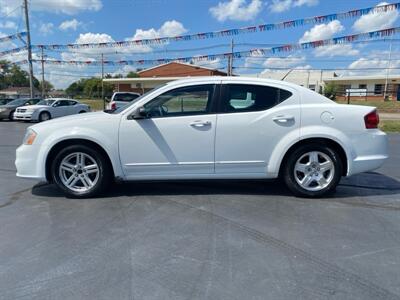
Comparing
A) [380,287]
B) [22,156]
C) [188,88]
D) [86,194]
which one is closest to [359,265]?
[380,287]

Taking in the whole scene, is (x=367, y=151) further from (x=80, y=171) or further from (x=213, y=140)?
(x=80, y=171)

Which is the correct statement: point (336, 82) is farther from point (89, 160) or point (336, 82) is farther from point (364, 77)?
point (89, 160)

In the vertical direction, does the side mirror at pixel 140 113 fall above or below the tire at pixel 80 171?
above

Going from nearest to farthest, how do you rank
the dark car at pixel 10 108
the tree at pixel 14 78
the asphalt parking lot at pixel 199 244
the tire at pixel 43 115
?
the asphalt parking lot at pixel 199 244, the tire at pixel 43 115, the dark car at pixel 10 108, the tree at pixel 14 78

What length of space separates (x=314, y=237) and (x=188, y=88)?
2515mm

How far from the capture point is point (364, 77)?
50.4m

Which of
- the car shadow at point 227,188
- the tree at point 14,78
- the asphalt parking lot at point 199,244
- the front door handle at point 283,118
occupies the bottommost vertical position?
the asphalt parking lot at point 199,244

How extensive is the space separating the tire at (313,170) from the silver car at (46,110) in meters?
17.1

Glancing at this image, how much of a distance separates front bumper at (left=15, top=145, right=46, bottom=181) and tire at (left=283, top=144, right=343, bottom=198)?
10.9 ft

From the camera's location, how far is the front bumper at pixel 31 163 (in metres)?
4.55

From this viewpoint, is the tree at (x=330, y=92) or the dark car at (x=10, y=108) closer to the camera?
the dark car at (x=10, y=108)

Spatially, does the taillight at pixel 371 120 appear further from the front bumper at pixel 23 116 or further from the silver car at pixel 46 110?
the front bumper at pixel 23 116

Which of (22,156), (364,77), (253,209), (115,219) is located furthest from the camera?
(364,77)

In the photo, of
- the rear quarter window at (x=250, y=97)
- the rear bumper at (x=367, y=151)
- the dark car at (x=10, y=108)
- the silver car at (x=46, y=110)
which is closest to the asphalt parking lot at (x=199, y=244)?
the rear bumper at (x=367, y=151)
